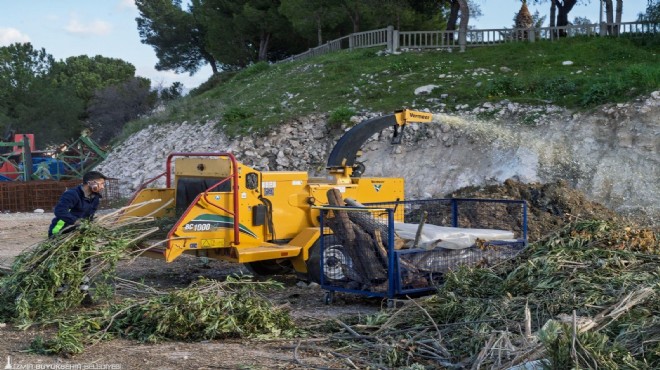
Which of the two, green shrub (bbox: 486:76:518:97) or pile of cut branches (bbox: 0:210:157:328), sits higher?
green shrub (bbox: 486:76:518:97)

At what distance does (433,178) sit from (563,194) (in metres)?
5.00

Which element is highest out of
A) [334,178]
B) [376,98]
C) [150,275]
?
[376,98]

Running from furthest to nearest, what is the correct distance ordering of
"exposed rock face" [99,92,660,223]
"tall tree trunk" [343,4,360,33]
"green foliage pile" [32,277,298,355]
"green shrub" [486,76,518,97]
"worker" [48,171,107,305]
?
1. "tall tree trunk" [343,4,360,33]
2. "green shrub" [486,76,518,97]
3. "exposed rock face" [99,92,660,223]
4. "worker" [48,171,107,305]
5. "green foliage pile" [32,277,298,355]

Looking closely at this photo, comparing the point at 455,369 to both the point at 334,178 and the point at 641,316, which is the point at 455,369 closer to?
the point at 641,316

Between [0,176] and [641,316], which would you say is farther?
[0,176]

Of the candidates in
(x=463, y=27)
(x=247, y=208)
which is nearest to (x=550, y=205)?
(x=247, y=208)

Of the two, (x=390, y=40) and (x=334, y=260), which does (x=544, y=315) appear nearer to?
(x=334, y=260)

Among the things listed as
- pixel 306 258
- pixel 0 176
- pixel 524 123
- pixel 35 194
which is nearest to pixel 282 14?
pixel 0 176

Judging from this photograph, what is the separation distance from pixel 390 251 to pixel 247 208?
2489 millimetres

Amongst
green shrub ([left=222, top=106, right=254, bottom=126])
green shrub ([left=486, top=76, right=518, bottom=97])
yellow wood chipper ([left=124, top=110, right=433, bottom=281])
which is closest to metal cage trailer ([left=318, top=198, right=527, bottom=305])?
yellow wood chipper ([left=124, top=110, right=433, bottom=281])

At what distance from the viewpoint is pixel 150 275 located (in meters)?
13.7

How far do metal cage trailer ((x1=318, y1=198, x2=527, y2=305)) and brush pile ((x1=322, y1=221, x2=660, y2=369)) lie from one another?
3.29 feet

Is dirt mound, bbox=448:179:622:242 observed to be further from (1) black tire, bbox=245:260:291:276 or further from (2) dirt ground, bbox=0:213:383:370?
(2) dirt ground, bbox=0:213:383:370

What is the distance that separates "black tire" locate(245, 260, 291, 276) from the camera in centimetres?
1327
